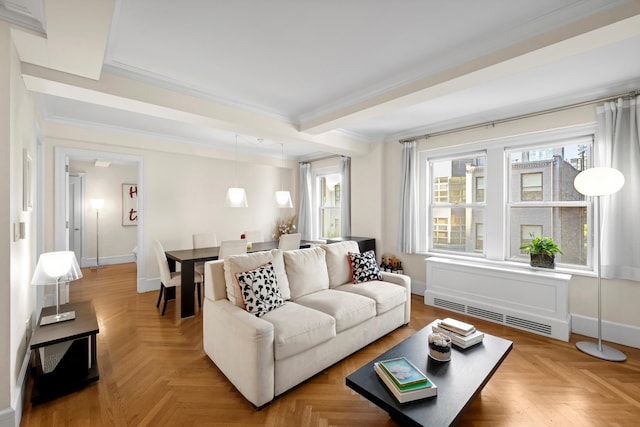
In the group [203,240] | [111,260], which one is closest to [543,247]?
[203,240]

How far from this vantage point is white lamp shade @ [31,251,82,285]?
2.27 meters

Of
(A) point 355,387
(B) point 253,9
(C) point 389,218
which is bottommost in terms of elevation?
(A) point 355,387

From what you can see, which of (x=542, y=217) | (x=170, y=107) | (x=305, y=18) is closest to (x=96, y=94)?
(x=170, y=107)

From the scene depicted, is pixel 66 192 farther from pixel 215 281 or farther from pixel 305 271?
pixel 305 271

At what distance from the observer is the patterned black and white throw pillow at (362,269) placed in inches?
137

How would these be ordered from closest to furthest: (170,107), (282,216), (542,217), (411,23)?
(411,23) < (170,107) < (542,217) < (282,216)

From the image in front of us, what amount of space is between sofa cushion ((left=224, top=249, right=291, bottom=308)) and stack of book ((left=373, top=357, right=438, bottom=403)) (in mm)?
1229

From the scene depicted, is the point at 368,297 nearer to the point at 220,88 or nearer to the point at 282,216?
the point at 220,88

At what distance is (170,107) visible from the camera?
9.54 feet

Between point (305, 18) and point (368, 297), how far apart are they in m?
2.48

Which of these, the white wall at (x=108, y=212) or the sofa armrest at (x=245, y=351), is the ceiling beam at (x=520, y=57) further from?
the white wall at (x=108, y=212)

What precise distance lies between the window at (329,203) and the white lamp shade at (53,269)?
461 centimetres

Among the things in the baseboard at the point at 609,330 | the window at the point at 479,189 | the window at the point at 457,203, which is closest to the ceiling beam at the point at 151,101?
the window at the point at 457,203

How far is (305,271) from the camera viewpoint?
3.05 m
